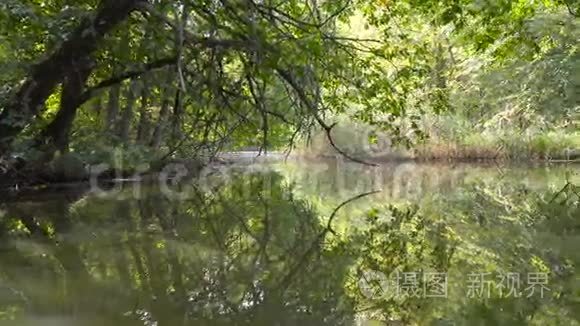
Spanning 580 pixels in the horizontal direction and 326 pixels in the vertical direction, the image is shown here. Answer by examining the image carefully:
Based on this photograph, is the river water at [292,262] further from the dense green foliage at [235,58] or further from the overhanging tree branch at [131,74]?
the overhanging tree branch at [131,74]

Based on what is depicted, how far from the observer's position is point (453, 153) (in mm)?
21938

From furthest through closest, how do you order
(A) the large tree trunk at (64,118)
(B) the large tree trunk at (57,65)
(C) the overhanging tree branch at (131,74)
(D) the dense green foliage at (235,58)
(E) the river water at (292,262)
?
(A) the large tree trunk at (64,118), (C) the overhanging tree branch at (131,74), (B) the large tree trunk at (57,65), (D) the dense green foliage at (235,58), (E) the river water at (292,262)

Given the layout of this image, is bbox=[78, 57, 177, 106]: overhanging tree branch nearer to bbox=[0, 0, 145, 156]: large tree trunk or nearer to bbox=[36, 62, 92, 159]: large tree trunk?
bbox=[36, 62, 92, 159]: large tree trunk

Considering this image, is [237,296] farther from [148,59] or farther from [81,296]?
[148,59]

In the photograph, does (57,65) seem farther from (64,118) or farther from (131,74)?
(64,118)

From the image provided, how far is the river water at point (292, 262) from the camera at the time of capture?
3.59 m

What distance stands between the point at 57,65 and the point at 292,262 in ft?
14.3

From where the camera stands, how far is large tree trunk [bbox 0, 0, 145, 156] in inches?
290

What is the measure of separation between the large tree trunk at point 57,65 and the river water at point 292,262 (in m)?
1.14

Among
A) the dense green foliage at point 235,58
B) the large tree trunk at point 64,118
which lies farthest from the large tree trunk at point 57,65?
the large tree trunk at point 64,118

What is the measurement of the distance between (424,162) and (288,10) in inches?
600

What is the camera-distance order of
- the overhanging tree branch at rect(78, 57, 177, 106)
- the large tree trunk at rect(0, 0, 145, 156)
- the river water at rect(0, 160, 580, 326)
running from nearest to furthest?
the river water at rect(0, 160, 580, 326), the large tree trunk at rect(0, 0, 145, 156), the overhanging tree branch at rect(78, 57, 177, 106)

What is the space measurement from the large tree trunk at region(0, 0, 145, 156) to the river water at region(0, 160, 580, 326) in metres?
1.14

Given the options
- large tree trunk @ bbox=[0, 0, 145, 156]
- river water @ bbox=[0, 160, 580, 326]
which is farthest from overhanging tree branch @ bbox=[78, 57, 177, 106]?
river water @ bbox=[0, 160, 580, 326]
